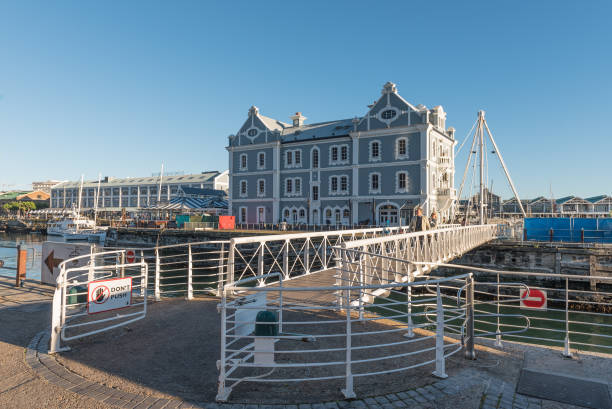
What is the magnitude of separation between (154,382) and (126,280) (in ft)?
10.6

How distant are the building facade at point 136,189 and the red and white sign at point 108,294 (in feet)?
264

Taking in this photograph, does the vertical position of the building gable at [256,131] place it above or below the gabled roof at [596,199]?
above

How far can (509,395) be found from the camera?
455cm

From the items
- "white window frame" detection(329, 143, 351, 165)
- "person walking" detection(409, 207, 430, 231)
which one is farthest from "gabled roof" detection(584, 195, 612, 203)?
Result: "person walking" detection(409, 207, 430, 231)

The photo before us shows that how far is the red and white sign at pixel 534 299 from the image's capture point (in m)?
6.22

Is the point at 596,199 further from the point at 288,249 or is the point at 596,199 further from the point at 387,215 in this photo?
the point at 288,249

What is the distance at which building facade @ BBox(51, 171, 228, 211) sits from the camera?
88537mm

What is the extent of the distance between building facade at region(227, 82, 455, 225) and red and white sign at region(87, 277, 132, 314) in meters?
30.3

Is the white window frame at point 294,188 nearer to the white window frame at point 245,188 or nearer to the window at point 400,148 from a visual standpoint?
the white window frame at point 245,188

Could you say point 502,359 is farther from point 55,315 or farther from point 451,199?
point 451,199

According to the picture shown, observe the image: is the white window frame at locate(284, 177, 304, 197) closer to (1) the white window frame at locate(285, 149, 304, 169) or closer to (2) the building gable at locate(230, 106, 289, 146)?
(1) the white window frame at locate(285, 149, 304, 169)

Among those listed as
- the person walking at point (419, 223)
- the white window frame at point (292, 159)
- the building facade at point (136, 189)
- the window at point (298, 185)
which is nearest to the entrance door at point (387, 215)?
the window at point (298, 185)

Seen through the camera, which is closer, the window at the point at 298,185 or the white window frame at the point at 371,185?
the white window frame at the point at 371,185

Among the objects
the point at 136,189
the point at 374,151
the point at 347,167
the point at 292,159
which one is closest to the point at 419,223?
the point at 374,151
